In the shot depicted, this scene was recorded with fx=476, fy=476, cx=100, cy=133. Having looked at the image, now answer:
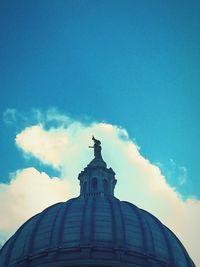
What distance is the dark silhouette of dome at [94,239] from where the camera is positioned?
4275 centimetres

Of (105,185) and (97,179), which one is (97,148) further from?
(105,185)

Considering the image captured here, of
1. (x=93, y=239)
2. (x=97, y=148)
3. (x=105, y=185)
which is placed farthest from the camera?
Answer: (x=97, y=148)

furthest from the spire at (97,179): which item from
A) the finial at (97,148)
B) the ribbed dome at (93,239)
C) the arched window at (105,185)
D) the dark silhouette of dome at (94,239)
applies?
the ribbed dome at (93,239)

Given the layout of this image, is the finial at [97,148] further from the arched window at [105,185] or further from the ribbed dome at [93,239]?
the ribbed dome at [93,239]

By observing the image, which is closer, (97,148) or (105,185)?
(105,185)

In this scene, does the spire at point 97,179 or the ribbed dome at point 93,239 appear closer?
the ribbed dome at point 93,239

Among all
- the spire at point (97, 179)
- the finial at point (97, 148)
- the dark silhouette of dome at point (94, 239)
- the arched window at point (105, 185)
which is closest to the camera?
the dark silhouette of dome at point (94, 239)

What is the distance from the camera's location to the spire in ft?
197

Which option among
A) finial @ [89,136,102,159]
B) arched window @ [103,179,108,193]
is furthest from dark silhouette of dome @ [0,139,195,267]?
finial @ [89,136,102,159]

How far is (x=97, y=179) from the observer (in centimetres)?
6181

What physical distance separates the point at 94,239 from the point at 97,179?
18.0 metres

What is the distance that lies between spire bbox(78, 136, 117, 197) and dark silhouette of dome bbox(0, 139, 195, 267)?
708 cm

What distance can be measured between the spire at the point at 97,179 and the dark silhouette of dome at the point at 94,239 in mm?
7081

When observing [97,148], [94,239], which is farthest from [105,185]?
[94,239]
